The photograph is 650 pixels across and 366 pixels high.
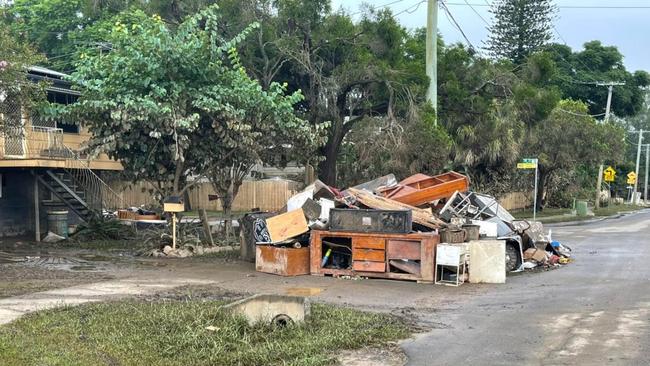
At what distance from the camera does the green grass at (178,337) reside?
264 inches

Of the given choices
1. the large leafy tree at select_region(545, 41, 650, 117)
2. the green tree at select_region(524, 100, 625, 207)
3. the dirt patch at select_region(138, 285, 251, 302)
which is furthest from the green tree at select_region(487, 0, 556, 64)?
the dirt patch at select_region(138, 285, 251, 302)

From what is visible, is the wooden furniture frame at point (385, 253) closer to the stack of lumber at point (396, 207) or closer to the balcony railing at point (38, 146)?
the stack of lumber at point (396, 207)

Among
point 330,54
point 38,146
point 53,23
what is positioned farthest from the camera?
point 53,23

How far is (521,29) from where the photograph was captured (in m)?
51.6

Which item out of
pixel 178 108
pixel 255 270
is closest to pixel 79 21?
pixel 178 108

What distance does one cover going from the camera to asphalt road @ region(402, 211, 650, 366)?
7.09m

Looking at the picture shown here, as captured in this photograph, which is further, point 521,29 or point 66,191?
point 521,29

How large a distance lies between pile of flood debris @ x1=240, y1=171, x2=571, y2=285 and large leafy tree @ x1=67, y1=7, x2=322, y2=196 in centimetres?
229

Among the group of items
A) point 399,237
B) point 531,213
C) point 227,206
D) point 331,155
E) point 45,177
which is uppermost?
point 331,155

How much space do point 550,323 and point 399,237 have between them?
14.9 feet

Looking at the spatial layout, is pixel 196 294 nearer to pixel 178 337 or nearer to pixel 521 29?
pixel 178 337

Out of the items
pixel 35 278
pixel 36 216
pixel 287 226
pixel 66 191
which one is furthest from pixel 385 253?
pixel 66 191

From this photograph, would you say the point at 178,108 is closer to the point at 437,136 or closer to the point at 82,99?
the point at 82,99

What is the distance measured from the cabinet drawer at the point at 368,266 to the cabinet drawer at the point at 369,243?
13.0 inches
